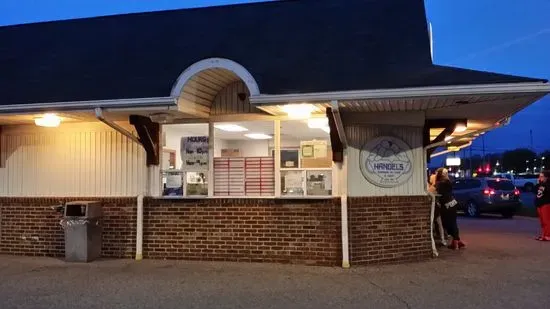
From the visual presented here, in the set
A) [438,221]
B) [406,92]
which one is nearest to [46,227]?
[406,92]

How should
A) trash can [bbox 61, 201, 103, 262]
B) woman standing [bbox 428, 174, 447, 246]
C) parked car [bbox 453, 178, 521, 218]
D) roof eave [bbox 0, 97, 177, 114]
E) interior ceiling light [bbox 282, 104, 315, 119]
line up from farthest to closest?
1. parked car [bbox 453, 178, 521, 218]
2. woman standing [bbox 428, 174, 447, 246]
3. trash can [bbox 61, 201, 103, 262]
4. roof eave [bbox 0, 97, 177, 114]
5. interior ceiling light [bbox 282, 104, 315, 119]

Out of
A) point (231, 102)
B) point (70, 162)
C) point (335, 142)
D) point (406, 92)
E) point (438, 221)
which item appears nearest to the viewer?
point (406, 92)

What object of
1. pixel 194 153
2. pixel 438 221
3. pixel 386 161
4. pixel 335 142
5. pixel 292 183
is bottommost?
pixel 438 221

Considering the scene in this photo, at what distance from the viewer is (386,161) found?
405 inches

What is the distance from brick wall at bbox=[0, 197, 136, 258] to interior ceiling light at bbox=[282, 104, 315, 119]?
3437 millimetres

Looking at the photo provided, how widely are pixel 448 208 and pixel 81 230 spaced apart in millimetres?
7367

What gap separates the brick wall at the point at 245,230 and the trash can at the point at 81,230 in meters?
0.93

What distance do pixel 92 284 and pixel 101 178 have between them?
2.96m

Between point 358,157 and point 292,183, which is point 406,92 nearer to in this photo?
point 358,157

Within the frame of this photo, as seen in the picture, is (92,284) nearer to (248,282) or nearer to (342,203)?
(248,282)

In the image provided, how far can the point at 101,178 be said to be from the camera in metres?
11.1

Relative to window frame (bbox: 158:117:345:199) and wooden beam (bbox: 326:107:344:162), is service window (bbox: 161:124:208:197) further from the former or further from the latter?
wooden beam (bbox: 326:107:344:162)

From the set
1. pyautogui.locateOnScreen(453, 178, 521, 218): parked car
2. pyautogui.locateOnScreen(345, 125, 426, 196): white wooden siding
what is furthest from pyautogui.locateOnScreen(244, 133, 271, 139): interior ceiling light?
pyautogui.locateOnScreen(453, 178, 521, 218): parked car

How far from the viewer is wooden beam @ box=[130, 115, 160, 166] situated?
34.1 ft
